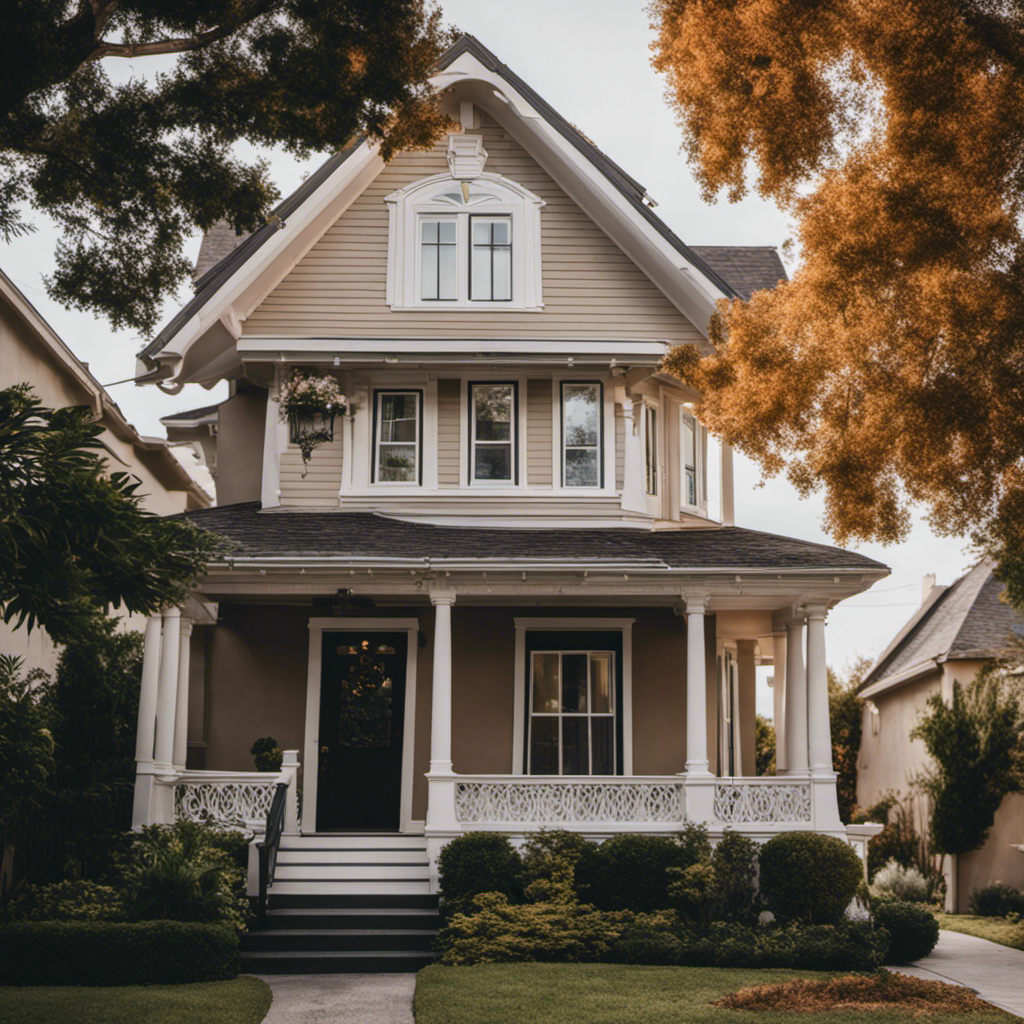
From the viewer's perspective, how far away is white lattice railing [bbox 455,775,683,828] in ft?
47.0

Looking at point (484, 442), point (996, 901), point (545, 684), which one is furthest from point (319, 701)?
point (996, 901)

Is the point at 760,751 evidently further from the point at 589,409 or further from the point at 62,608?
the point at 62,608

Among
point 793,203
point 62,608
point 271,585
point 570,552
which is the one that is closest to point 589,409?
point 570,552

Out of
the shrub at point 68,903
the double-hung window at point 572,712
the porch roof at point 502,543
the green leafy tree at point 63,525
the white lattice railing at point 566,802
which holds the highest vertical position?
the porch roof at point 502,543

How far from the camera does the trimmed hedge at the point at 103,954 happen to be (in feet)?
36.0

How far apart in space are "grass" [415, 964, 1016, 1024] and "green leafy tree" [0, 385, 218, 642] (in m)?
4.01

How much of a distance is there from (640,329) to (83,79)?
862cm

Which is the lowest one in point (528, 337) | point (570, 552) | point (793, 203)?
point (570, 552)

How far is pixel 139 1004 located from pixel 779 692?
10403 millimetres

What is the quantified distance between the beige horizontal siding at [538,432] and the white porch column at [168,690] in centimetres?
510

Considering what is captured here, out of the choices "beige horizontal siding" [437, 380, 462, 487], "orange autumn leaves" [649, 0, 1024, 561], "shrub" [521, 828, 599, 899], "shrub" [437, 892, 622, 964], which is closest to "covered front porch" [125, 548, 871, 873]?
"shrub" [521, 828, 599, 899]

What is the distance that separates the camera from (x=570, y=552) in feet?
49.3

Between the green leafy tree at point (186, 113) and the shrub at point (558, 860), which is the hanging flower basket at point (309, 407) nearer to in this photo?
the green leafy tree at point (186, 113)

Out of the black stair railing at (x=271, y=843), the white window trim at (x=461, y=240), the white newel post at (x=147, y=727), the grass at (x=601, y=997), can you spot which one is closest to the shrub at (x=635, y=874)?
the grass at (x=601, y=997)
